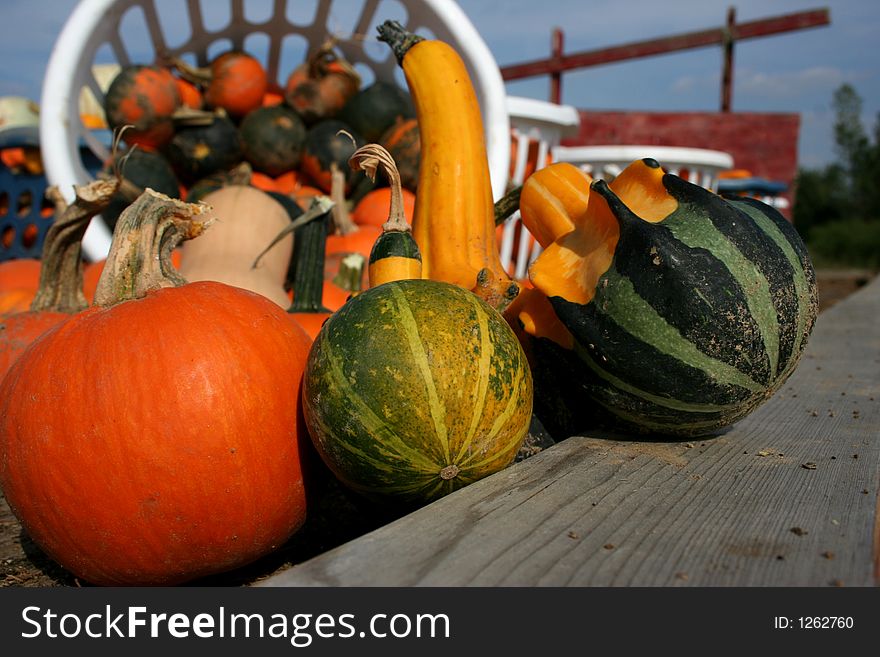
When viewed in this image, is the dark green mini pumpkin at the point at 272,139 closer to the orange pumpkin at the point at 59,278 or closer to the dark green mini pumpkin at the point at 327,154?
the dark green mini pumpkin at the point at 327,154

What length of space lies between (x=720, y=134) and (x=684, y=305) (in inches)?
438

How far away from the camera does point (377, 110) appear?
4215 mm

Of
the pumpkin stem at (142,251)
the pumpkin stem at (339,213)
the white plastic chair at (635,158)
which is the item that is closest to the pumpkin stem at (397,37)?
the pumpkin stem at (142,251)

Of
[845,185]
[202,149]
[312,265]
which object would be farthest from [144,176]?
[845,185]

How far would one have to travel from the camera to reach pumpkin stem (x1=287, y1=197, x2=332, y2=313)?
7.33 ft

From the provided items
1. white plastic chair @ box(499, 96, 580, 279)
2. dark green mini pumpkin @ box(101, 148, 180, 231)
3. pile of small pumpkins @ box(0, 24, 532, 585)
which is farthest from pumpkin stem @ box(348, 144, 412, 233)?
dark green mini pumpkin @ box(101, 148, 180, 231)

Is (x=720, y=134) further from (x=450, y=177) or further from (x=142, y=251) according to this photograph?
(x=142, y=251)

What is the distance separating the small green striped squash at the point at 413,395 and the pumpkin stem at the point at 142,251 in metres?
0.47

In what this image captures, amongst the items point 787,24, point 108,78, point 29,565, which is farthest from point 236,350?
point 787,24

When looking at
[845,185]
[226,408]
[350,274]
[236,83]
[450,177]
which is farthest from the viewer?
[845,185]

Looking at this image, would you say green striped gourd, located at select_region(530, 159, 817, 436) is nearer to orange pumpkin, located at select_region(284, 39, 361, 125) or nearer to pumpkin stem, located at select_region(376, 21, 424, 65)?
pumpkin stem, located at select_region(376, 21, 424, 65)

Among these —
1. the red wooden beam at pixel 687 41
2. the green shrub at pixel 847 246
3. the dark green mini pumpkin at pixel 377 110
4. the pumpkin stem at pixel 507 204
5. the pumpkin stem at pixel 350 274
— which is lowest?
the green shrub at pixel 847 246

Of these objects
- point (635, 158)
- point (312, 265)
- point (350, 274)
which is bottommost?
point (350, 274)

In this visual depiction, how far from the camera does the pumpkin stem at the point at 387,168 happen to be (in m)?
1.64
